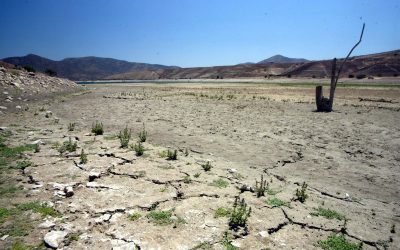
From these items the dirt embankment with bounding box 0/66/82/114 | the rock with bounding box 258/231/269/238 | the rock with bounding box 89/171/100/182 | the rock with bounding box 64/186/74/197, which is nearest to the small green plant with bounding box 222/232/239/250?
the rock with bounding box 258/231/269/238

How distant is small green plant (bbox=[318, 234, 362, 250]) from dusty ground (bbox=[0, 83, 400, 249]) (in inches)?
4.0

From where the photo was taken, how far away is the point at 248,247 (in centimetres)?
391

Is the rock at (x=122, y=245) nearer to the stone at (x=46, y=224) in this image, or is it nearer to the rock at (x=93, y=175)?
the stone at (x=46, y=224)

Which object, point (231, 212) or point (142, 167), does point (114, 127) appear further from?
point (231, 212)

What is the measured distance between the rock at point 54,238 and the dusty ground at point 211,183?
0.17 feet

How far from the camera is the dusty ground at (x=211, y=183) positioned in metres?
4.16

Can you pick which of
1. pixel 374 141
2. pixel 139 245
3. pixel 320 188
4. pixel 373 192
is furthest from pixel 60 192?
pixel 374 141

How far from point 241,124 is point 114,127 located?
492 cm

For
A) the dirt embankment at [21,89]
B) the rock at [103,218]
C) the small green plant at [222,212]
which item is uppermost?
the dirt embankment at [21,89]

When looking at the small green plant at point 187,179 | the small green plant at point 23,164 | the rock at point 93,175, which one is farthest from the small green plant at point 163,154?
the small green plant at point 23,164

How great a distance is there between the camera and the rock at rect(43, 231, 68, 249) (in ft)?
12.2

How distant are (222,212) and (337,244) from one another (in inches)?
64.9

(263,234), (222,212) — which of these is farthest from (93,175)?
(263,234)

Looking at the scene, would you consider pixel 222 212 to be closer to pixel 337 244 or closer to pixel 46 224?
pixel 337 244
